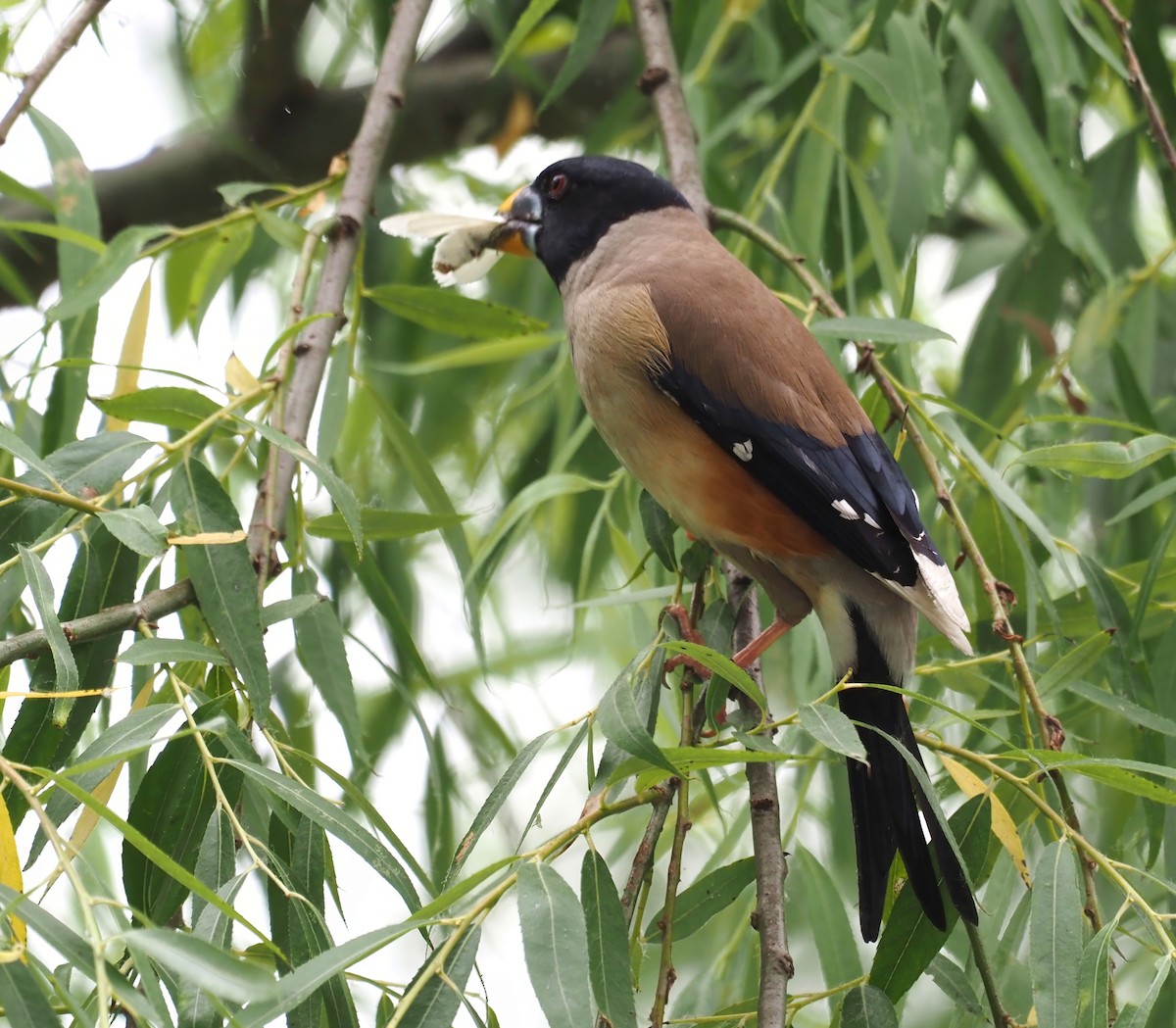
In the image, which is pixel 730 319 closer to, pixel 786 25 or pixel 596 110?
pixel 786 25

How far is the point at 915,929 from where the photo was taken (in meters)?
1.55

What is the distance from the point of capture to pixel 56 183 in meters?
2.13

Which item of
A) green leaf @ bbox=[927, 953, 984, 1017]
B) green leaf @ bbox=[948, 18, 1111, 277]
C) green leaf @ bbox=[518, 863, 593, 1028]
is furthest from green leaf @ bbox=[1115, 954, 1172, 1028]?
green leaf @ bbox=[948, 18, 1111, 277]

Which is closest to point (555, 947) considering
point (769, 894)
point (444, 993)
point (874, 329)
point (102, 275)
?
point (444, 993)

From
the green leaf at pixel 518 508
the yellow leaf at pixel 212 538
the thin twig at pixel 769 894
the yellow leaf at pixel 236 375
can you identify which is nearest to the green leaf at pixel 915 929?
the thin twig at pixel 769 894


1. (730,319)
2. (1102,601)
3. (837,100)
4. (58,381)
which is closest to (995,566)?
(1102,601)

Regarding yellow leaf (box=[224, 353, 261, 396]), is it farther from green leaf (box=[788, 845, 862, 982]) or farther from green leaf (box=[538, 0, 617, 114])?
green leaf (box=[788, 845, 862, 982])

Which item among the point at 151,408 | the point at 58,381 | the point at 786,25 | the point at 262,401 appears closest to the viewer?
the point at 151,408

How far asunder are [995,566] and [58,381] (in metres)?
1.40

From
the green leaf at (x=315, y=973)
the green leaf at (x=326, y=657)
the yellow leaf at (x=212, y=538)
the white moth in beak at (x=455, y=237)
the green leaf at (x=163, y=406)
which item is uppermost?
the white moth in beak at (x=455, y=237)

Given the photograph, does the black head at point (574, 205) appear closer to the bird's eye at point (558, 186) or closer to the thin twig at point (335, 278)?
the bird's eye at point (558, 186)

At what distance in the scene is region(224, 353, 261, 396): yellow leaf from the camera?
2.03m

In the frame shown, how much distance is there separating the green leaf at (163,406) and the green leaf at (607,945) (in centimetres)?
75

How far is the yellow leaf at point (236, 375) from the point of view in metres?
2.03
